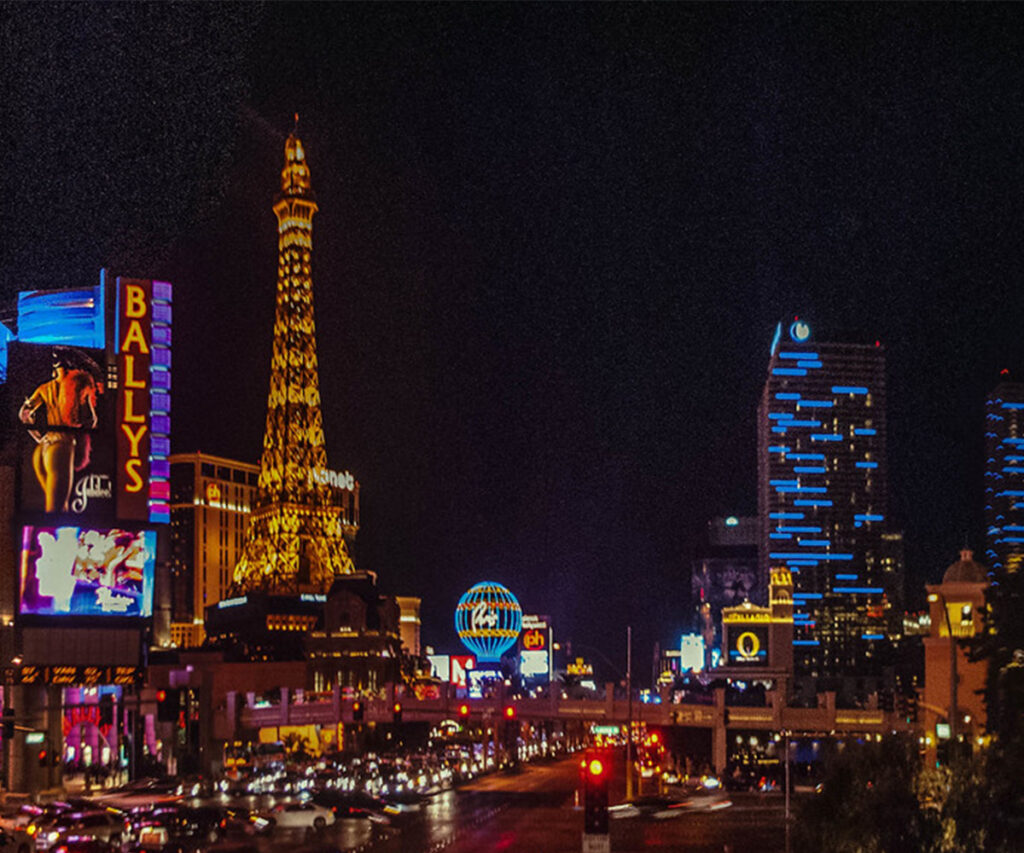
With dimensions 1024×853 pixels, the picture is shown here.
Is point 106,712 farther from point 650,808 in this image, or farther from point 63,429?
point 650,808

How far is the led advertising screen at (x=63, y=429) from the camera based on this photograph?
88250mm

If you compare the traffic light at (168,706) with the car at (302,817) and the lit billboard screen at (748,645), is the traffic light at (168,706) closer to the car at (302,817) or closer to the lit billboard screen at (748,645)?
the car at (302,817)

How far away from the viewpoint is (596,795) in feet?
111

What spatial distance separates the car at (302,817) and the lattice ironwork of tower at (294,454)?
109 m

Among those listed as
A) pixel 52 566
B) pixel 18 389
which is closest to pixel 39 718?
pixel 52 566

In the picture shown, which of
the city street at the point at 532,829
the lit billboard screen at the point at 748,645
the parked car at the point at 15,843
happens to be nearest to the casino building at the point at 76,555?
the city street at the point at 532,829

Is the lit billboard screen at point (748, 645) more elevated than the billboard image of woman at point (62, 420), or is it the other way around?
the billboard image of woman at point (62, 420)

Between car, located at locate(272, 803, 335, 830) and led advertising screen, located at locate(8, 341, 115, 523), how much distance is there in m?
33.4

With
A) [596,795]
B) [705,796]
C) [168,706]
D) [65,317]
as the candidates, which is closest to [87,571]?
[168,706]

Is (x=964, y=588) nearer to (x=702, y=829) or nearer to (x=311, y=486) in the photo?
(x=702, y=829)

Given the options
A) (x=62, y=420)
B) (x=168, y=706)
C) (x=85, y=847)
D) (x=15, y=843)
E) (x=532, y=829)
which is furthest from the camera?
(x=62, y=420)

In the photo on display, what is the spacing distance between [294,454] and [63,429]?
82.7m

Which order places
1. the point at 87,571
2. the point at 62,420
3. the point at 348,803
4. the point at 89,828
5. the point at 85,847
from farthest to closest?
the point at 62,420, the point at 87,571, the point at 348,803, the point at 89,828, the point at 85,847

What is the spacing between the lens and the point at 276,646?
15750 centimetres
